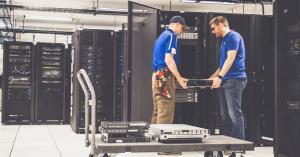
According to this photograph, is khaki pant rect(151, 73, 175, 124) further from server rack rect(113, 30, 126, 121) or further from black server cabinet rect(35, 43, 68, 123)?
black server cabinet rect(35, 43, 68, 123)

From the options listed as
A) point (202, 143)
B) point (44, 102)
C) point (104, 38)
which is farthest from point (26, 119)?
point (202, 143)

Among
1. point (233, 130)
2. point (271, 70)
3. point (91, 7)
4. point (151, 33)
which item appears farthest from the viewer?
point (91, 7)

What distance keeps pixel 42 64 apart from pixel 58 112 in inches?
43.2

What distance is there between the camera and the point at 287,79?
13.2 feet

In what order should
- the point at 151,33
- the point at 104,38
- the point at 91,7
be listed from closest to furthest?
the point at 151,33
the point at 104,38
the point at 91,7

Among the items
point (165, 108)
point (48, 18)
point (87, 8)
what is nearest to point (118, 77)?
point (165, 108)

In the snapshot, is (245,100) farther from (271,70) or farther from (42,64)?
(42,64)

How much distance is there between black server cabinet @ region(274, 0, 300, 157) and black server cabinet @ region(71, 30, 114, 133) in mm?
3911

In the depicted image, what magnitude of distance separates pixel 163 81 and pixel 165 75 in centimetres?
7

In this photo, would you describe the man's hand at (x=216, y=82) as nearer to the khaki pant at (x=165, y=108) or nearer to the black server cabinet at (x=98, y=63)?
the khaki pant at (x=165, y=108)

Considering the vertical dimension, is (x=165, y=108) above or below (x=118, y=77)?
below

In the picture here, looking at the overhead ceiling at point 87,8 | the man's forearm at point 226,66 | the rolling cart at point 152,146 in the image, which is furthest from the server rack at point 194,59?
the overhead ceiling at point 87,8

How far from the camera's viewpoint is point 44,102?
9.24m

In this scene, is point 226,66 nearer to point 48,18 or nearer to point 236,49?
point 236,49
